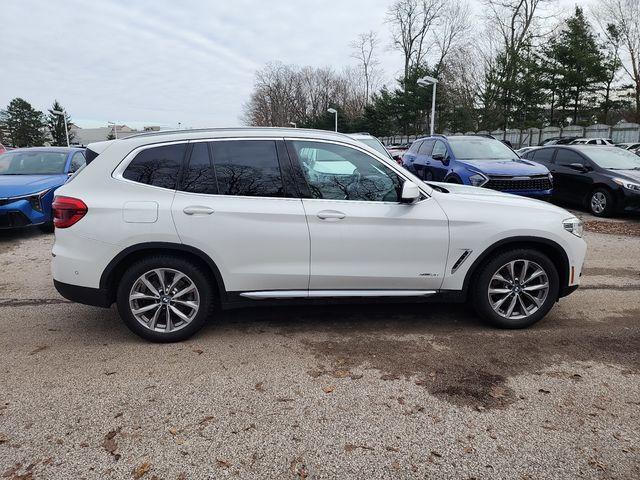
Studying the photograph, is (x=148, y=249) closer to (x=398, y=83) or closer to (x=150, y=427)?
(x=150, y=427)

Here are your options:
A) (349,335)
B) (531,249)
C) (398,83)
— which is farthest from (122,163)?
(398,83)

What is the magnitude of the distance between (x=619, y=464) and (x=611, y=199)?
8.97 m

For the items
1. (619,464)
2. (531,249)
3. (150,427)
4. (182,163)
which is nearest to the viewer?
(619,464)

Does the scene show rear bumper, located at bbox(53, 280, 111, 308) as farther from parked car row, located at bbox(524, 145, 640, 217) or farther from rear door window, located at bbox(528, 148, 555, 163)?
rear door window, located at bbox(528, 148, 555, 163)

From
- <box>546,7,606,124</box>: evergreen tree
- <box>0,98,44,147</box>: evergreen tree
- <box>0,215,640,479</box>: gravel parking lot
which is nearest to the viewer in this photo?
<box>0,215,640,479</box>: gravel parking lot

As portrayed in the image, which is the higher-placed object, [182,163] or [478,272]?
[182,163]

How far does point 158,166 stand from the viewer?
3.85 metres

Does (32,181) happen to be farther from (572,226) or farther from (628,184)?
(628,184)

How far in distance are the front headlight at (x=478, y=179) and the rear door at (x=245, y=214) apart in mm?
6232

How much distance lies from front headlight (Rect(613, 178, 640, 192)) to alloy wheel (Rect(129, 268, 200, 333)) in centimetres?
952

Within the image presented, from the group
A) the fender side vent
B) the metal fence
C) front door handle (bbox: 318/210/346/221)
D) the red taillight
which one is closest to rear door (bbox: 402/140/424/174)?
the fender side vent

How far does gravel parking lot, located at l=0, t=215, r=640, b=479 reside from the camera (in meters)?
2.52

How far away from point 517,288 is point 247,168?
8.48 feet

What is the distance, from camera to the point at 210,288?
3883mm
